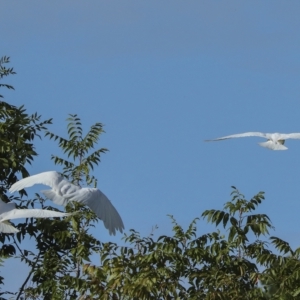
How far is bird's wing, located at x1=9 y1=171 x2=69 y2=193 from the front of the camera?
899cm

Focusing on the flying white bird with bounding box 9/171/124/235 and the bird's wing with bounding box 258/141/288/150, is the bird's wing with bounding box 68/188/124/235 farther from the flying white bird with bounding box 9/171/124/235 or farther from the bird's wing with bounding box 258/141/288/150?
the bird's wing with bounding box 258/141/288/150

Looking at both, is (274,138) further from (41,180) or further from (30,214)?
(30,214)

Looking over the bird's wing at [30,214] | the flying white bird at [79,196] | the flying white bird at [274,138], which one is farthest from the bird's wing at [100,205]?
the flying white bird at [274,138]

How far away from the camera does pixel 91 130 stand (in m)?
9.73

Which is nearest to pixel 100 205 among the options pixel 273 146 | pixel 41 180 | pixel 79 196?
pixel 79 196

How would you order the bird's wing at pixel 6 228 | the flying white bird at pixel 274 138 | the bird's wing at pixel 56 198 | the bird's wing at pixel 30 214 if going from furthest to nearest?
1. the flying white bird at pixel 274 138
2. the bird's wing at pixel 6 228
3. the bird's wing at pixel 56 198
4. the bird's wing at pixel 30 214

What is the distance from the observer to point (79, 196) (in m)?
8.89

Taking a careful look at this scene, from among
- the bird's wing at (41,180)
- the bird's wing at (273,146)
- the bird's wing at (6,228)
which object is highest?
the bird's wing at (273,146)

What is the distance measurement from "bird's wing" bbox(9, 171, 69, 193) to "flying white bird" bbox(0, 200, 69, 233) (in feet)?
0.62

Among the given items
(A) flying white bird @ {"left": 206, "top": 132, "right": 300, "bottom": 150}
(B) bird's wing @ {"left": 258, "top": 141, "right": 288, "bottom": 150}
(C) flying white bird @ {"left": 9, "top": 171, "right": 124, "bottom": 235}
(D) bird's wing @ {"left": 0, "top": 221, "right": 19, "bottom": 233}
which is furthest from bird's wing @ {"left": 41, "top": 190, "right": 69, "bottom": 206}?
(B) bird's wing @ {"left": 258, "top": 141, "right": 288, "bottom": 150}

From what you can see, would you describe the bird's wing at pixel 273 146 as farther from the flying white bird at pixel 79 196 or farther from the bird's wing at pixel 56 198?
the bird's wing at pixel 56 198

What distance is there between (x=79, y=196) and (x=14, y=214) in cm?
55

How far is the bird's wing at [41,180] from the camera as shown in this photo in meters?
8.99

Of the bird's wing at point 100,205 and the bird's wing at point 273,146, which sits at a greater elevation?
the bird's wing at point 273,146
